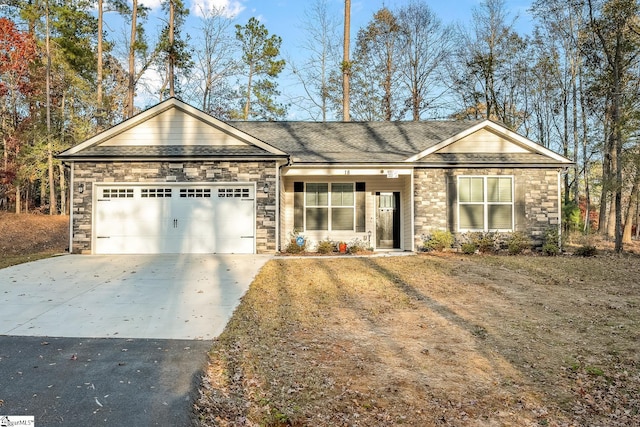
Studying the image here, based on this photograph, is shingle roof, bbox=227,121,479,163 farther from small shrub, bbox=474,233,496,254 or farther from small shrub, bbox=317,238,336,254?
small shrub, bbox=474,233,496,254

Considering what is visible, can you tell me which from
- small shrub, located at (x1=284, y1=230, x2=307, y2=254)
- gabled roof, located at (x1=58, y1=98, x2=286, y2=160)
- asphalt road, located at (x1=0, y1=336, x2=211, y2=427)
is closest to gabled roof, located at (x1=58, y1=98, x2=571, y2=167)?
gabled roof, located at (x1=58, y1=98, x2=286, y2=160)

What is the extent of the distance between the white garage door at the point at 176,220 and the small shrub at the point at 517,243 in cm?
748

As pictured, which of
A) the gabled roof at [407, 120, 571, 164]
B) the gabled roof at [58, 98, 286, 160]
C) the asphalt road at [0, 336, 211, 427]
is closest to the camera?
the asphalt road at [0, 336, 211, 427]

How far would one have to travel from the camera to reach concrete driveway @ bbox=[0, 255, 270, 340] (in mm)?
5395

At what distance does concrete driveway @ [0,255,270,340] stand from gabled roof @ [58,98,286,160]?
3.18 m

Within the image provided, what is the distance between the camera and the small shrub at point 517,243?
478 inches

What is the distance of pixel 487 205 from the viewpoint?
1257 centimetres

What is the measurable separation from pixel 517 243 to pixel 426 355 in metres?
8.88

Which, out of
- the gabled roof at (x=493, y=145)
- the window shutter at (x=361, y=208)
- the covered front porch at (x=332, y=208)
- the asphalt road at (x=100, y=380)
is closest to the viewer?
the asphalt road at (x=100, y=380)

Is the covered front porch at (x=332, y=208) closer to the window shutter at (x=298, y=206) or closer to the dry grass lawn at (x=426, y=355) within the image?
the window shutter at (x=298, y=206)

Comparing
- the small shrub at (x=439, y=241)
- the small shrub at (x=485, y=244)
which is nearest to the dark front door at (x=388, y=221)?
the small shrub at (x=439, y=241)

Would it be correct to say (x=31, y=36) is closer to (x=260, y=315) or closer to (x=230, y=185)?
(x=230, y=185)

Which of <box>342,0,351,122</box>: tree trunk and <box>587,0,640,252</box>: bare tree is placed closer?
<box>587,0,640,252</box>: bare tree

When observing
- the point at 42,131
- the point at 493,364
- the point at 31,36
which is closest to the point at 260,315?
the point at 493,364
